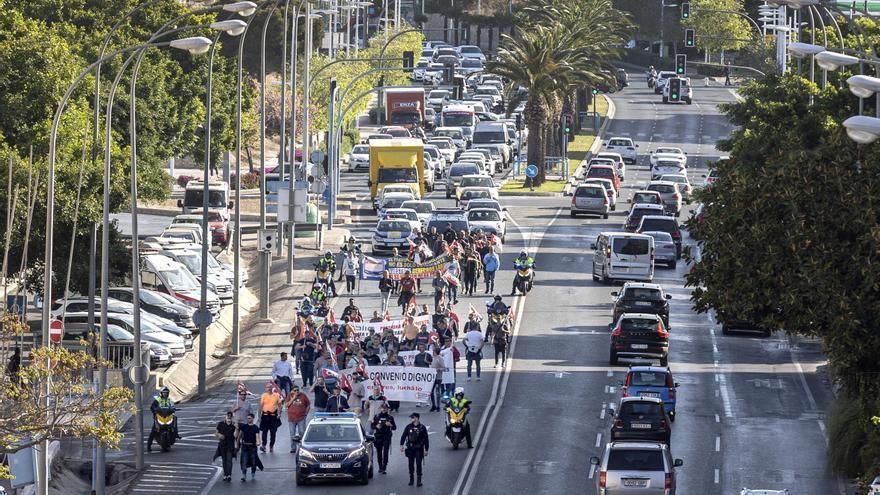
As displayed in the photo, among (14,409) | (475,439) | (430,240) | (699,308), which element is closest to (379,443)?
(475,439)

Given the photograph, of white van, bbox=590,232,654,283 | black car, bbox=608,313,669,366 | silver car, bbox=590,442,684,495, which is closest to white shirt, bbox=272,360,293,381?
black car, bbox=608,313,669,366

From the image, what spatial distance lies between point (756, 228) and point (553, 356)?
1777 cm

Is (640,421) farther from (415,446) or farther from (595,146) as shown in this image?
(595,146)

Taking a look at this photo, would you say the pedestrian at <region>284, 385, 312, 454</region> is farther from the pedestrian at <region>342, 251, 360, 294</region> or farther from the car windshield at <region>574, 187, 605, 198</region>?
the car windshield at <region>574, 187, 605, 198</region>

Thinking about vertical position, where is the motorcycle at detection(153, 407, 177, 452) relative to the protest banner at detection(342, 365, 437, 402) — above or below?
below

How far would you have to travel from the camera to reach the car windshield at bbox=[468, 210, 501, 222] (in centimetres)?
6806

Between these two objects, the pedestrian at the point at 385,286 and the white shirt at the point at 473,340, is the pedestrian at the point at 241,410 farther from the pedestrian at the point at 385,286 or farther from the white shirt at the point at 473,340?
the pedestrian at the point at 385,286

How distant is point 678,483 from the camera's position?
35562 millimetres

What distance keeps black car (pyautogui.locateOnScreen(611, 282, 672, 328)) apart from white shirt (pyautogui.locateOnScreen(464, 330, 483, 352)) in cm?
618

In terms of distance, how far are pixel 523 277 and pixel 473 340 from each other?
42.5ft

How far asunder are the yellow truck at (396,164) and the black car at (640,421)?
44543mm

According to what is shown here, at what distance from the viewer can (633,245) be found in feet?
195

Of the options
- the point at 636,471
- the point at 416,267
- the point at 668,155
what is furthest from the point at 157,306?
the point at 668,155

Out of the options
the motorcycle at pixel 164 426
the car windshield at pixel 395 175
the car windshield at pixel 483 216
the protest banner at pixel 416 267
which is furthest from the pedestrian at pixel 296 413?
the car windshield at pixel 395 175
